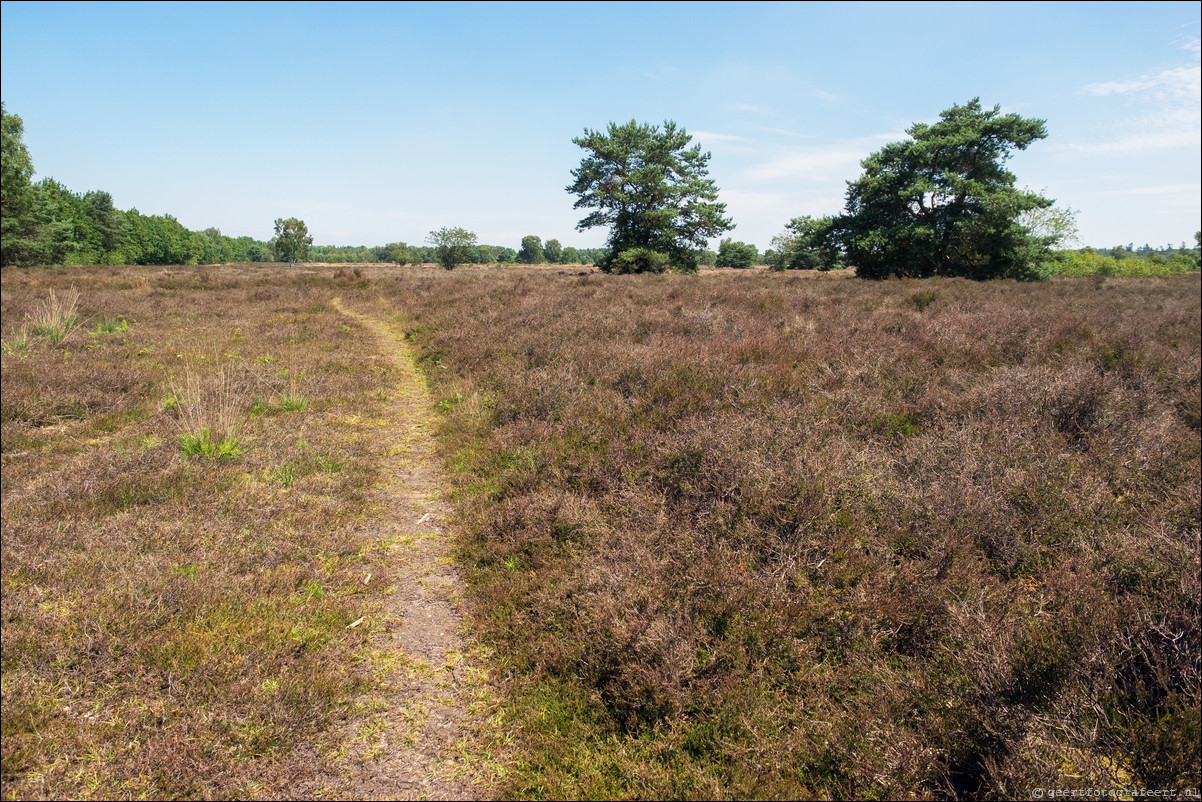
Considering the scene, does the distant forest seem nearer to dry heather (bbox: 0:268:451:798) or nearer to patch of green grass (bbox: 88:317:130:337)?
patch of green grass (bbox: 88:317:130:337)

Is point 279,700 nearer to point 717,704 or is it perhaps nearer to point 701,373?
point 717,704

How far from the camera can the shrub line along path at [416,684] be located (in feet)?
8.84

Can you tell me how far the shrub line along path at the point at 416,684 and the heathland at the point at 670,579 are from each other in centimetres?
9

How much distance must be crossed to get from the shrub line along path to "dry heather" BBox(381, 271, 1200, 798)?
28cm

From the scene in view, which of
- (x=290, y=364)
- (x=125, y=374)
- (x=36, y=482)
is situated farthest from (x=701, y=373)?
(x=125, y=374)

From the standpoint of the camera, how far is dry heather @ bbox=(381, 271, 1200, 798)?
252cm

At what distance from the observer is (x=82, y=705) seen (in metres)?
2.81

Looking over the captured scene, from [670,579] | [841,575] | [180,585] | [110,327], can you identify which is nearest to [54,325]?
[110,327]

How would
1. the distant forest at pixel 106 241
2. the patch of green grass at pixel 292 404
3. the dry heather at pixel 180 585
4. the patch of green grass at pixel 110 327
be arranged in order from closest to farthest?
the dry heather at pixel 180 585 → the patch of green grass at pixel 292 404 → the patch of green grass at pixel 110 327 → the distant forest at pixel 106 241

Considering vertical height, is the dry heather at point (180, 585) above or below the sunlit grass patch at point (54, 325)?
below

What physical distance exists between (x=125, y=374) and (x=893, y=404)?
1270 centimetres

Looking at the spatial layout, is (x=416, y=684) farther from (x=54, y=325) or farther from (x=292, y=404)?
(x=54, y=325)

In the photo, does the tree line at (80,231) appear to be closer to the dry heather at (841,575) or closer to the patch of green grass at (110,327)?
the patch of green grass at (110,327)

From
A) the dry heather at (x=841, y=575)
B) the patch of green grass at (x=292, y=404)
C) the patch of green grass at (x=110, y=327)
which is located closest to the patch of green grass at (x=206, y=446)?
the patch of green grass at (x=292, y=404)
